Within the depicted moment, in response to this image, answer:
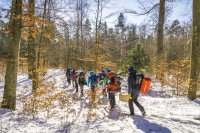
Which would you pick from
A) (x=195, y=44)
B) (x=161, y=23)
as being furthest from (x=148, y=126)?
(x=161, y=23)

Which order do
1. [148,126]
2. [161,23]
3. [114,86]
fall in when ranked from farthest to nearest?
1. [161,23]
2. [114,86]
3. [148,126]

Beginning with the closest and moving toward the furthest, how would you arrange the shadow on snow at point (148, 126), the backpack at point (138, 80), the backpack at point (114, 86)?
the shadow on snow at point (148, 126), the backpack at point (138, 80), the backpack at point (114, 86)

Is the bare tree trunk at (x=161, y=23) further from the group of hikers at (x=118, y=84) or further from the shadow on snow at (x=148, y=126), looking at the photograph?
the shadow on snow at (x=148, y=126)

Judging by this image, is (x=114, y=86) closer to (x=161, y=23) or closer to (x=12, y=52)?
(x=12, y=52)

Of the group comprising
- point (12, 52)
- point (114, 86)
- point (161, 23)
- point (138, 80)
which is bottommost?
point (114, 86)

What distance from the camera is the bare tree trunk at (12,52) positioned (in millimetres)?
9156

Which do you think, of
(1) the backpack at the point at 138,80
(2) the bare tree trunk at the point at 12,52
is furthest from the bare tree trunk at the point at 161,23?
(2) the bare tree trunk at the point at 12,52

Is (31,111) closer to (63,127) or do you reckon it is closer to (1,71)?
(63,127)

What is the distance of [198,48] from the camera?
41.5ft

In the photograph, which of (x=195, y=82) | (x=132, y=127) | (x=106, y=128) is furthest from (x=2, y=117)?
(x=195, y=82)

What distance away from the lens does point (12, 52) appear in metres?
9.39

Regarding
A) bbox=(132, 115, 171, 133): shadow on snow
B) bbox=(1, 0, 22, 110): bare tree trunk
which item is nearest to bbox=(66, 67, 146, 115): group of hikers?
bbox=(132, 115, 171, 133): shadow on snow

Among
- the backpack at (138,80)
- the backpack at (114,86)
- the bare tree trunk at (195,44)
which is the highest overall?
the bare tree trunk at (195,44)

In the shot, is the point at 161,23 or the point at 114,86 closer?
the point at 114,86
